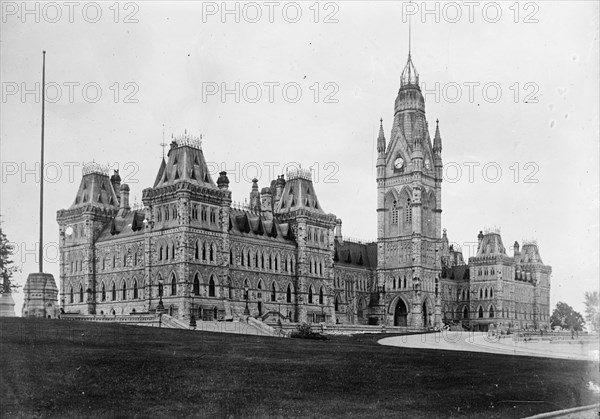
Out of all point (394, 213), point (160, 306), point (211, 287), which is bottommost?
point (160, 306)

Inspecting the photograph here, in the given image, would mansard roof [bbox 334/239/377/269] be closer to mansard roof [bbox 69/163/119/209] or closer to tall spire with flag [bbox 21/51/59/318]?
mansard roof [bbox 69/163/119/209]

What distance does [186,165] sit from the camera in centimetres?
6562

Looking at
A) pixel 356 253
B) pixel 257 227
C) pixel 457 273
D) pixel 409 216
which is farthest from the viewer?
pixel 457 273

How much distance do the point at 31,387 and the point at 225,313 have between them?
46749 millimetres

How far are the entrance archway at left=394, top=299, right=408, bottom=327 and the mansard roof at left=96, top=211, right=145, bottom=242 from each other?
129 feet

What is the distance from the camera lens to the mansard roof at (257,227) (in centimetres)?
7285

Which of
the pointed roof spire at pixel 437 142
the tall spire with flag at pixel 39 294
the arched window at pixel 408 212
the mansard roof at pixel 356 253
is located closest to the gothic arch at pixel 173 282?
the tall spire with flag at pixel 39 294

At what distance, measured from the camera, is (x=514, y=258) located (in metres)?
121

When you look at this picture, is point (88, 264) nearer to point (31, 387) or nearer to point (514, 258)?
point (31, 387)

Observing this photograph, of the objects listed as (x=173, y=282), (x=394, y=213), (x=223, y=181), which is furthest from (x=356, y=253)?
(x=173, y=282)

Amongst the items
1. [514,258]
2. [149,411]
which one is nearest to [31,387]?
[149,411]

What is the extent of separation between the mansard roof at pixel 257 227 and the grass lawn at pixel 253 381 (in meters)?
41.5

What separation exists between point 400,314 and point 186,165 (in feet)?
144

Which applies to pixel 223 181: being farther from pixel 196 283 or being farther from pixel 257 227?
pixel 196 283
